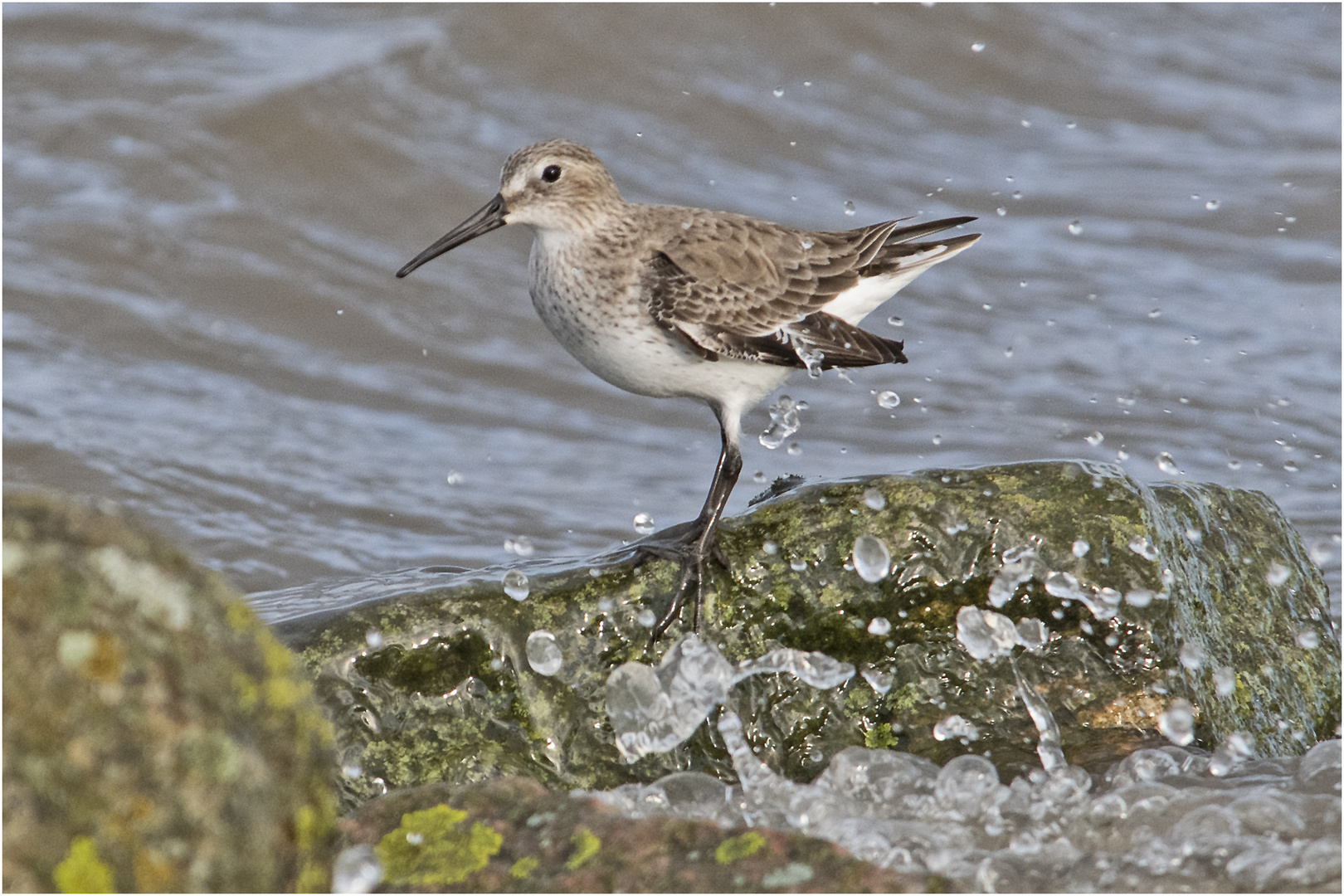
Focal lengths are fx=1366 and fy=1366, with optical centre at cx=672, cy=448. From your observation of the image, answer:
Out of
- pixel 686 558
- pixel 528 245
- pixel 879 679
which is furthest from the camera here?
pixel 528 245

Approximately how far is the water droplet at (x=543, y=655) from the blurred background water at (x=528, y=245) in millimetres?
2235

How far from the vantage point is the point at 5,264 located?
931 cm

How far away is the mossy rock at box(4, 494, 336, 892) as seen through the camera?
229 cm

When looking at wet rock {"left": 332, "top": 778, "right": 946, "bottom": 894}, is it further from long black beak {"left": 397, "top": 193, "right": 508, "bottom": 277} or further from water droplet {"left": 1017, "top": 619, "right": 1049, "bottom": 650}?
long black beak {"left": 397, "top": 193, "right": 508, "bottom": 277}

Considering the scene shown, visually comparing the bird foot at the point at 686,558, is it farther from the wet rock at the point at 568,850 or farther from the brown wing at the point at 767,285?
the wet rock at the point at 568,850

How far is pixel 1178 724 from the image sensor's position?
3.93 m

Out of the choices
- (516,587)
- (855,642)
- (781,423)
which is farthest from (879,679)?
(781,423)

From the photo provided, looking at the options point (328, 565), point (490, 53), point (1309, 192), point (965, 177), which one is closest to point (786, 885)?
point (328, 565)

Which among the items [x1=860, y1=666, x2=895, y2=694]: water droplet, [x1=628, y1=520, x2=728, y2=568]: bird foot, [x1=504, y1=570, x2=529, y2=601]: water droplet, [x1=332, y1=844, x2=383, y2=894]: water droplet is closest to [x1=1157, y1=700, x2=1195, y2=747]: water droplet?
[x1=860, y1=666, x2=895, y2=694]: water droplet

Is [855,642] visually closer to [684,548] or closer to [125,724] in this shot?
[684,548]

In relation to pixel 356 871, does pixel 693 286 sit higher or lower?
higher

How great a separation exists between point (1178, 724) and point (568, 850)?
6.53ft

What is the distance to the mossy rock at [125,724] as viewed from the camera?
2.29 metres

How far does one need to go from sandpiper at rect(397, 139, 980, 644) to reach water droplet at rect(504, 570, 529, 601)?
440mm
